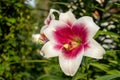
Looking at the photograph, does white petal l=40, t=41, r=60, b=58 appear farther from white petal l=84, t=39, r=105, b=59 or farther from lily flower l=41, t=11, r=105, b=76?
white petal l=84, t=39, r=105, b=59

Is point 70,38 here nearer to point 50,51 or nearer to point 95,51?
point 50,51

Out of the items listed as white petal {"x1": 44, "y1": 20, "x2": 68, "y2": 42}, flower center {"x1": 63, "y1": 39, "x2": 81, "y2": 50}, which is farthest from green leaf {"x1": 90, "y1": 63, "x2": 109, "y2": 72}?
white petal {"x1": 44, "y1": 20, "x2": 68, "y2": 42}

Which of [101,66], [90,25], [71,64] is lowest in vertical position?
[101,66]

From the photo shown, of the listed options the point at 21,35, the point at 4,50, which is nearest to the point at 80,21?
the point at 4,50

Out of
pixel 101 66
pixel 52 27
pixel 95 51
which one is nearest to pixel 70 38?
pixel 52 27

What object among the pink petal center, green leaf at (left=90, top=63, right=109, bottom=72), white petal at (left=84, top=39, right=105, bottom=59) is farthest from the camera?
green leaf at (left=90, top=63, right=109, bottom=72)

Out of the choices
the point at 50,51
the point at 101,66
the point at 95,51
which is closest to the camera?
the point at 95,51

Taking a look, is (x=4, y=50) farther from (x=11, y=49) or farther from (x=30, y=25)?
(x=30, y=25)

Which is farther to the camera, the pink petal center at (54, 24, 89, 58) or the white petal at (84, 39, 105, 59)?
the pink petal center at (54, 24, 89, 58)
